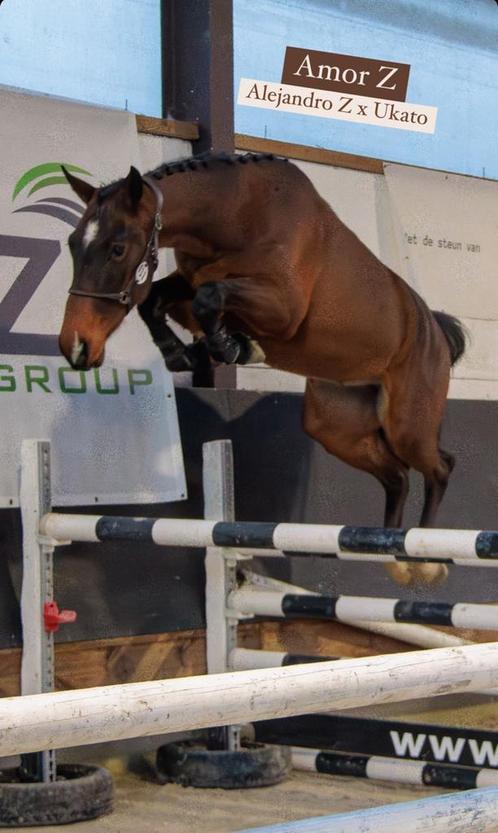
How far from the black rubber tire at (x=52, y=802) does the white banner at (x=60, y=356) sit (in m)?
0.75

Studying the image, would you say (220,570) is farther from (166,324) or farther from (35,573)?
(166,324)

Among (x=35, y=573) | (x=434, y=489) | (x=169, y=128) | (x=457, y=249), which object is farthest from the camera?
(x=457, y=249)

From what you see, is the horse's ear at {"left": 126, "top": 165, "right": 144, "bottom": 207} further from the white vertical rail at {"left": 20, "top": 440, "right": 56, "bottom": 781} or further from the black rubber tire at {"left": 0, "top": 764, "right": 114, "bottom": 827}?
the black rubber tire at {"left": 0, "top": 764, "right": 114, "bottom": 827}

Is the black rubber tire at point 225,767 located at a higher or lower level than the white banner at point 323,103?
lower

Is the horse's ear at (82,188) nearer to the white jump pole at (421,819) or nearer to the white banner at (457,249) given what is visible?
the white jump pole at (421,819)

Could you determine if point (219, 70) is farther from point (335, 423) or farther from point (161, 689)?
point (161, 689)

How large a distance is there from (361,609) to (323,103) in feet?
6.34

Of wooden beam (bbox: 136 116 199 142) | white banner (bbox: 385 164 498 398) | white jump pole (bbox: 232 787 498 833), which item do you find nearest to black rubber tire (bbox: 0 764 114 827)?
white jump pole (bbox: 232 787 498 833)

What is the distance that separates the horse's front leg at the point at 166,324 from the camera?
114 inches

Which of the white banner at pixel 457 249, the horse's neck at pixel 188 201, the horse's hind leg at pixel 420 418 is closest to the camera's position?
the horse's neck at pixel 188 201

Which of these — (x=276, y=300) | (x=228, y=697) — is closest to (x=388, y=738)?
(x=276, y=300)

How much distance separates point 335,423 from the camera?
3.49 meters

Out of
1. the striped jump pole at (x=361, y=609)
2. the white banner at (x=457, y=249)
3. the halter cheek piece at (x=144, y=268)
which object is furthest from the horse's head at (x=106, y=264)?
the white banner at (x=457, y=249)

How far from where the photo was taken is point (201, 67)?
12.6 ft
